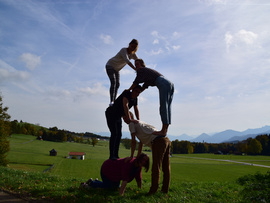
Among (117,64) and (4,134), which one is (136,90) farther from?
(4,134)

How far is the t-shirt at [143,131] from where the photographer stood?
19.4 ft

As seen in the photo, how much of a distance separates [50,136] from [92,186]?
368 feet

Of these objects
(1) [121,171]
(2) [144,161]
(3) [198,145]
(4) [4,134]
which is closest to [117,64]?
(2) [144,161]

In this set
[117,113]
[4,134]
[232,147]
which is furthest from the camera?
[232,147]

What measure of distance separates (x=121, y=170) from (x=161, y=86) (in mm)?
2806

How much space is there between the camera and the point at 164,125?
584 centimetres

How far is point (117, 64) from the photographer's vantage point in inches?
287

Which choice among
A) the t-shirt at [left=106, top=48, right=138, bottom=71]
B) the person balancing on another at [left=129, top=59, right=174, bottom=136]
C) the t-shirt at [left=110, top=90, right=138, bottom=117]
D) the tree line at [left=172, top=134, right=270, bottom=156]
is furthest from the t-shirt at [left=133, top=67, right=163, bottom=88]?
the tree line at [left=172, top=134, right=270, bottom=156]

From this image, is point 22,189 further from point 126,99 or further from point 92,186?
point 126,99

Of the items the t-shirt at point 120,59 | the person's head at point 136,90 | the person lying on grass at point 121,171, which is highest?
the t-shirt at point 120,59

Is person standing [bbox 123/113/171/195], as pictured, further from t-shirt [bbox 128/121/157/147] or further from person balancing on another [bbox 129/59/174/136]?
person balancing on another [bbox 129/59/174/136]

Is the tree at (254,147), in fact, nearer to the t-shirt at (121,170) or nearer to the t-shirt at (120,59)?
the t-shirt at (120,59)

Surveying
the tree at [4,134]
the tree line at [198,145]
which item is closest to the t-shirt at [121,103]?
the tree at [4,134]

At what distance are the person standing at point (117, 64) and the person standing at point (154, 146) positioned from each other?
165 cm
